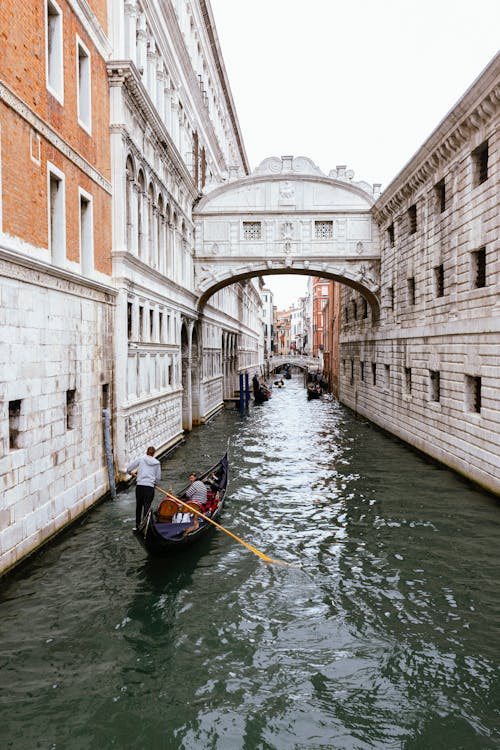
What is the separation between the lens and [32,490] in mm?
8375

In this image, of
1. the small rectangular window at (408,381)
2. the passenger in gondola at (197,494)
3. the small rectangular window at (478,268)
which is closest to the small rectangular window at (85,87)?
the passenger in gondola at (197,494)

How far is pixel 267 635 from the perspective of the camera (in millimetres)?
6590

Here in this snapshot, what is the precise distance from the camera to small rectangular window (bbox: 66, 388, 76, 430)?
10115 millimetres

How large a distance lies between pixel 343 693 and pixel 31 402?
536 cm

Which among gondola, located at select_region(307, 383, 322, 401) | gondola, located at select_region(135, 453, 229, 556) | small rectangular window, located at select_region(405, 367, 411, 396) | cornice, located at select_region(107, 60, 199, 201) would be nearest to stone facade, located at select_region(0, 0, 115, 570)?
cornice, located at select_region(107, 60, 199, 201)

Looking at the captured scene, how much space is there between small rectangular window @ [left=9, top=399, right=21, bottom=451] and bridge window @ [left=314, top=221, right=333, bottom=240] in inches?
633

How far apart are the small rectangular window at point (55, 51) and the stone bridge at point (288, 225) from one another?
41.7 ft

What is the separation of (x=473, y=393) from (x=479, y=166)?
16.2 ft

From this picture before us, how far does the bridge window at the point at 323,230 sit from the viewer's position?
22250mm

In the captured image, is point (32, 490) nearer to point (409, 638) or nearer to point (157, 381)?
point (409, 638)

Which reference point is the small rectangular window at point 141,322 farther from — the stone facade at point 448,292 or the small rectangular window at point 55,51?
the stone facade at point 448,292

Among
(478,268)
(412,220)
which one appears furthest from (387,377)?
(478,268)

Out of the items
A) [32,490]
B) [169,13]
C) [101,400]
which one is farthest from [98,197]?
[169,13]

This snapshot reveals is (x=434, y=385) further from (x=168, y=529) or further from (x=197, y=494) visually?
(x=168, y=529)
